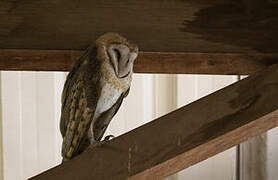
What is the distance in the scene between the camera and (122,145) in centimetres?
76

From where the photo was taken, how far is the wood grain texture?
89cm

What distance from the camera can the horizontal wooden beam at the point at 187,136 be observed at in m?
0.70

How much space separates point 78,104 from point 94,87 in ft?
0.12

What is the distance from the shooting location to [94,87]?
80 cm

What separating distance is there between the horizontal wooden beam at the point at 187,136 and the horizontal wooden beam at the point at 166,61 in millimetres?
111

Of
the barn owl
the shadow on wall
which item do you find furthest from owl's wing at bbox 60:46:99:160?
the shadow on wall

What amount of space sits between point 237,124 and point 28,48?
1.17 feet

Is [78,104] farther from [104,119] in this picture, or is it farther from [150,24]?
[150,24]

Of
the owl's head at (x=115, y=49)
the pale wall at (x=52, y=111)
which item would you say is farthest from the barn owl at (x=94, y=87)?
the pale wall at (x=52, y=111)

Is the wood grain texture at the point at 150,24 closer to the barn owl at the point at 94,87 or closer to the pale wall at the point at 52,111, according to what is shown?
the barn owl at the point at 94,87

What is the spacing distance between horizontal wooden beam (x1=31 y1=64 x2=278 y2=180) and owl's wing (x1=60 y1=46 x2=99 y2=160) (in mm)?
51

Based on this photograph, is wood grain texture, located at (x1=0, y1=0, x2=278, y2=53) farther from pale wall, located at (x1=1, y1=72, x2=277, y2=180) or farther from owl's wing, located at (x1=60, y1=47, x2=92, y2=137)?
pale wall, located at (x1=1, y1=72, x2=277, y2=180)

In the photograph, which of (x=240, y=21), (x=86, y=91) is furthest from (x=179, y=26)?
(x=86, y=91)

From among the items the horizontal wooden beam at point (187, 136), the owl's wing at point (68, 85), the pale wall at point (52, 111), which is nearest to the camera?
the horizontal wooden beam at point (187, 136)
